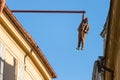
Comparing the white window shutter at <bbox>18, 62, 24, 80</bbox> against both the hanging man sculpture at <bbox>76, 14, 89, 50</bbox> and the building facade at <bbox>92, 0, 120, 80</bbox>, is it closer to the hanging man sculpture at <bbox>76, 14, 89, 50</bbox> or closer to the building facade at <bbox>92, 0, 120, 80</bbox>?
the building facade at <bbox>92, 0, 120, 80</bbox>

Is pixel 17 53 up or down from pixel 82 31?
up

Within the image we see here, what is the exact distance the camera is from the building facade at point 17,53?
21484 mm

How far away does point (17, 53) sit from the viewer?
23578mm

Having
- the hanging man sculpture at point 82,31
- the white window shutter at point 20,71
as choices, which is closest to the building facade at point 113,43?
the hanging man sculpture at point 82,31

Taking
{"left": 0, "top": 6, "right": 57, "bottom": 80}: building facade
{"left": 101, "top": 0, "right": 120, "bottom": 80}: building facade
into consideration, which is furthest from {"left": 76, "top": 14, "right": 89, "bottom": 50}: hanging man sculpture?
{"left": 0, "top": 6, "right": 57, "bottom": 80}: building facade

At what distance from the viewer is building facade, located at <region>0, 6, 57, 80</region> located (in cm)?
2148

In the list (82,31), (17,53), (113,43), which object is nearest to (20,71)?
(17,53)

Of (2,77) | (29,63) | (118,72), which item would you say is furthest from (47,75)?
(118,72)

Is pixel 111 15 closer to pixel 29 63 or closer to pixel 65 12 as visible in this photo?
pixel 65 12

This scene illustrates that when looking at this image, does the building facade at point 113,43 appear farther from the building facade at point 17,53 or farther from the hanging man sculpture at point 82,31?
the building facade at point 17,53

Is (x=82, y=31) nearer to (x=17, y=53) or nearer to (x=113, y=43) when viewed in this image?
(x=113, y=43)

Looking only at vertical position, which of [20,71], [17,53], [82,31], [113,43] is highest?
[17,53]

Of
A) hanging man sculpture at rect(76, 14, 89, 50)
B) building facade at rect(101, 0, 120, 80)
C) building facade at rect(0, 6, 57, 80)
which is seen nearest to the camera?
hanging man sculpture at rect(76, 14, 89, 50)

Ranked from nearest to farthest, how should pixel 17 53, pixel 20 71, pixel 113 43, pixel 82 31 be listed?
pixel 82 31 < pixel 113 43 < pixel 17 53 < pixel 20 71
